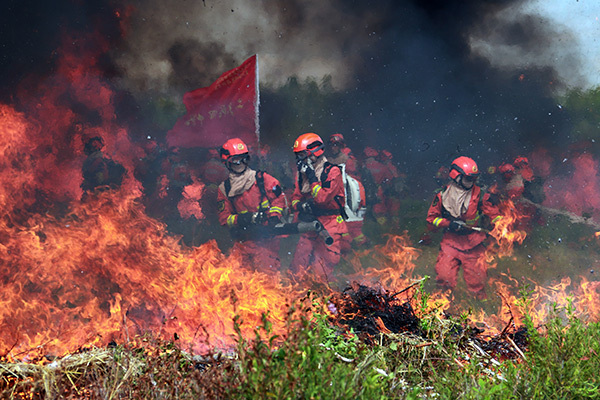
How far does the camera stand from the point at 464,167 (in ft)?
22.7

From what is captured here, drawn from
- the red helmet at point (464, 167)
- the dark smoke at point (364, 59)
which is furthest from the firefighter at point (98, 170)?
the red helmet at point (464, 167)

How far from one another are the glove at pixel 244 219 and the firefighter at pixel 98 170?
1.76 meters

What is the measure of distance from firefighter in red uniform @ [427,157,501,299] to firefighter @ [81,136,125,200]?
4464mm

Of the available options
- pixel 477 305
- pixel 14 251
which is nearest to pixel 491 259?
pixel 477 305

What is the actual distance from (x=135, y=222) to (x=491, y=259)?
16.5 ft

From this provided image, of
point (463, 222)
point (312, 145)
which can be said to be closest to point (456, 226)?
point (463, 222)

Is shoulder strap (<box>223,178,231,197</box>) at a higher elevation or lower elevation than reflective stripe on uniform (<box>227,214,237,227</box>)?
higher

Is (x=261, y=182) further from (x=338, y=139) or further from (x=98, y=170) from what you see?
(x=98, y=170)

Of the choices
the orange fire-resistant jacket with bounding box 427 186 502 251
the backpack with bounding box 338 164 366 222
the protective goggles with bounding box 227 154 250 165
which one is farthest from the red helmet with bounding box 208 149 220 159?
the orange fire-resistant jacket with bounding box 427 186 502 251

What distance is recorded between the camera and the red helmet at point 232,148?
703 cm

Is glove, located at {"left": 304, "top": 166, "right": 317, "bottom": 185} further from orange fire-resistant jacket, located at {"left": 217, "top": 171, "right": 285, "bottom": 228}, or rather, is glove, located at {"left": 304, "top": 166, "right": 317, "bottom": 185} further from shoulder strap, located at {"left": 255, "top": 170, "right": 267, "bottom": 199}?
shoulder strap, located at {"left": 255, "top": 170, "right": 267, "bottom": 199}

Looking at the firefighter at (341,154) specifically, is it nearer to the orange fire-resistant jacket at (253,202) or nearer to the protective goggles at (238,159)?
the orange fire-resistant jacket at (253,202)

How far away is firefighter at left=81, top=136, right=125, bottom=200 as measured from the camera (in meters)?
6.89

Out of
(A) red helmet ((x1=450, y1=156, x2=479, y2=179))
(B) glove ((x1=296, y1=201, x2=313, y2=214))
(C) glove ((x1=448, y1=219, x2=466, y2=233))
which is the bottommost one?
(C) glove ((x1=448, y1=219, x2=466, y2=233))
